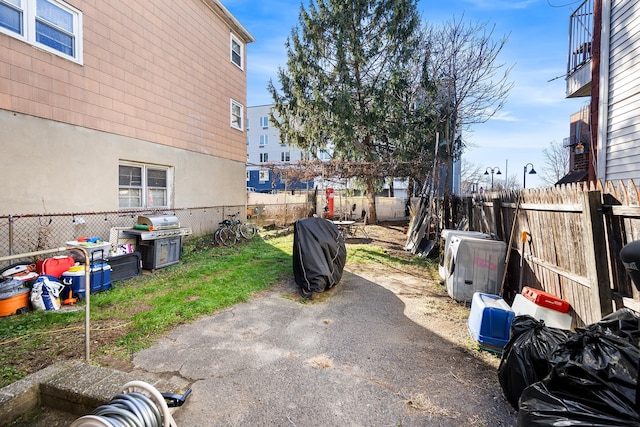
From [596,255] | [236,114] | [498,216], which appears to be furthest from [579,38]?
[236,114]

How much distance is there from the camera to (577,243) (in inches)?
135

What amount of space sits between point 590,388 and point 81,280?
623 cm

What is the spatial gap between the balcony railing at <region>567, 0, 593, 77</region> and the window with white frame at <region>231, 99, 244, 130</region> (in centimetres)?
1065

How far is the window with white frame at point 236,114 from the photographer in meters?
12.2

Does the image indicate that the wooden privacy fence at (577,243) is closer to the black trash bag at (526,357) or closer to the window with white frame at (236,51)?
the black trash bag at (526,357)

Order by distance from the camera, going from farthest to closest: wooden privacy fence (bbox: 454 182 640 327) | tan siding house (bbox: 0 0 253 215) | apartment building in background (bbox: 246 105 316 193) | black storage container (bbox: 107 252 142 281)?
apartment building in background (bbox: 246 105 316 193)
black storage container (bbox: 107 252 142 281)
tan siding house (bbox: 0 0 253 215)
wooden privacy fence (bbox: 454 182 640 327)

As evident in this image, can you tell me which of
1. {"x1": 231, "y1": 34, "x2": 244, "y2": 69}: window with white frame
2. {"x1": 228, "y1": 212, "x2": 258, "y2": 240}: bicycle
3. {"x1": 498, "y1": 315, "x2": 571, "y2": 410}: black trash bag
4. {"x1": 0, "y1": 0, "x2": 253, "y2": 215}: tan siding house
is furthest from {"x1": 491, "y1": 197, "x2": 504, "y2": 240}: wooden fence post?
{"x1": 231, "y1": 34, "x2": 244, "y2": 69}: window with white frame

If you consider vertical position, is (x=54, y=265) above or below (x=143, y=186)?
below

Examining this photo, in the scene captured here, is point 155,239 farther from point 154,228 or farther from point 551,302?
point 551,302

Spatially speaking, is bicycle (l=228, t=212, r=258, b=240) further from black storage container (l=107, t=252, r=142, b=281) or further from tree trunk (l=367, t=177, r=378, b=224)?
tree trunk (l=367, t=177, r=378, b=224)

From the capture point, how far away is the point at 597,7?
6.42 meters

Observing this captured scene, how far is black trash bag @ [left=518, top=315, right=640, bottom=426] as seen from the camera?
155 centimetres

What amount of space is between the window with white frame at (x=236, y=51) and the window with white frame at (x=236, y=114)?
158 centimetres

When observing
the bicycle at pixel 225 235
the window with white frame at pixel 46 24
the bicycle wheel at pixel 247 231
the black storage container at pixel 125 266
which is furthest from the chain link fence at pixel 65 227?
the window with white frame at pixel 46 24
